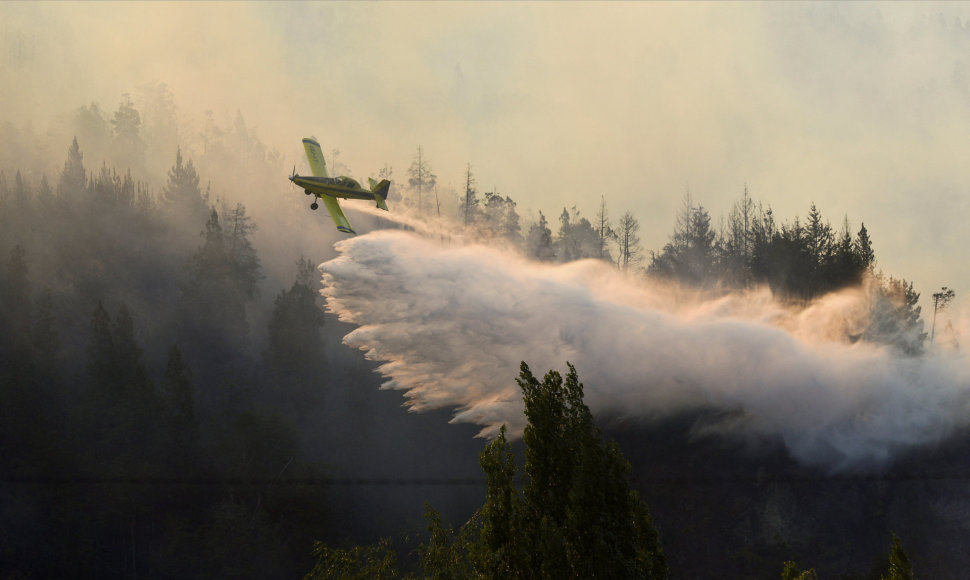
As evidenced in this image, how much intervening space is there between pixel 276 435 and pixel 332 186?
48102mm

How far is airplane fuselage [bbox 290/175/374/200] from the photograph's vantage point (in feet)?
163

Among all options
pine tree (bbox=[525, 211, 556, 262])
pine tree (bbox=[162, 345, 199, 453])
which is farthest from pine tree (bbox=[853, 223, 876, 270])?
pine tree (bbox=[162, 345, 199, 453])

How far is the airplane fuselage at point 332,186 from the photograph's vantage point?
4959cm

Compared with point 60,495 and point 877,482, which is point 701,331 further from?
point 60,495

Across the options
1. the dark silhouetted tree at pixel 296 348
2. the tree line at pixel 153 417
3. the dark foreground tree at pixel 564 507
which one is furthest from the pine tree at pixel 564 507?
the dark silhouetted tree at pixel 296 348

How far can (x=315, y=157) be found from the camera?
54344 millimetres

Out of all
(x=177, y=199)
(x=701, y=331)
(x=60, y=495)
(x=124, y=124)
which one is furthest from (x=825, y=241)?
(x=124, y=124)

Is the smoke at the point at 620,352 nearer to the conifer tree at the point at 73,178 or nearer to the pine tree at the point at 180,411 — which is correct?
the pine tree at the point at 180,411

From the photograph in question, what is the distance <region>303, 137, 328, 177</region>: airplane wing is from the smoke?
6453 mm

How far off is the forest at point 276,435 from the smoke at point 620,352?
6682 mm

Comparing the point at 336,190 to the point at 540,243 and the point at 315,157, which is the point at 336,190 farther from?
the point at 540,243

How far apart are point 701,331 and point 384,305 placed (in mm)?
23678

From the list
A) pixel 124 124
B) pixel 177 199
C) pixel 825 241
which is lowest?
pixel 825 241

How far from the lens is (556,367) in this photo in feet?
171
